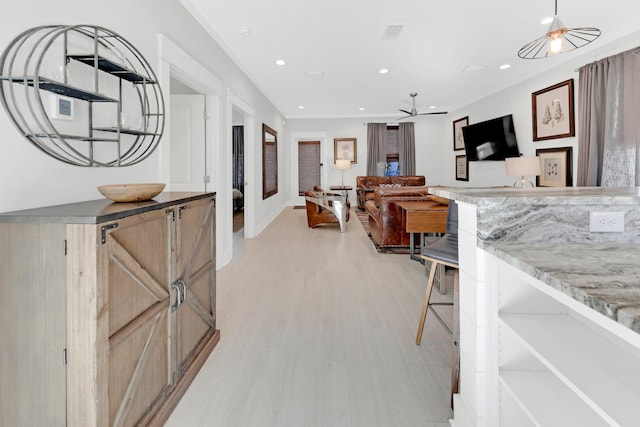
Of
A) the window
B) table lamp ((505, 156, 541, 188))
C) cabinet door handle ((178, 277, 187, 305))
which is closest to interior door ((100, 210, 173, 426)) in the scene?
cabinet door handle ((178, 277, 187, 305))

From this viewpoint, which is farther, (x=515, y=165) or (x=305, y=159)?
(x=305, y=159)

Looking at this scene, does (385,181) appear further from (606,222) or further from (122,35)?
(606,222)

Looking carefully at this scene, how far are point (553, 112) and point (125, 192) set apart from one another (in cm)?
592

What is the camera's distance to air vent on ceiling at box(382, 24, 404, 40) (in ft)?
11.9

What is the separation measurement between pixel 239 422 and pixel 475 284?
1.21 meters

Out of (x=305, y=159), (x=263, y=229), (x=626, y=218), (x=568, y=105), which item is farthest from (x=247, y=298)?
(x=305, y=159)

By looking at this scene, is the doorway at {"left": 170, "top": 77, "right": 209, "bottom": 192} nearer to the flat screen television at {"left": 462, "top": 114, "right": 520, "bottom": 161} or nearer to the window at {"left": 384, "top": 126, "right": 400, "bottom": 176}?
the flat screen television at {"left": 462, "top": 114, "right": 520, "bottom": 161}

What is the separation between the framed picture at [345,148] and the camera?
9562 mm

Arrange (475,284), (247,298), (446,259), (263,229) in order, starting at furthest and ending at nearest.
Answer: (263,229), (247,298), (446,259), (475,284)

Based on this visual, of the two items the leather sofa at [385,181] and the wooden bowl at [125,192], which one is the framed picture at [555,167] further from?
the wooden bowl at [125,192]

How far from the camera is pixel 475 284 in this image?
1.27 metres

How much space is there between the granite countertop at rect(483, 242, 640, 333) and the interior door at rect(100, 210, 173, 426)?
1322mm

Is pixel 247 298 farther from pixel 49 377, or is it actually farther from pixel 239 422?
pixel 49 377

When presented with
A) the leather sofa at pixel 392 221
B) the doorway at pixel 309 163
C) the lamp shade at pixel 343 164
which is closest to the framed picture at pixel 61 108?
the leather sofa at pixel 392 221
